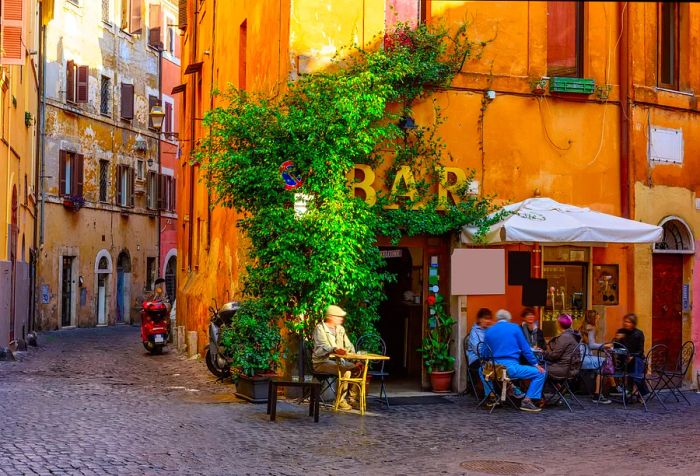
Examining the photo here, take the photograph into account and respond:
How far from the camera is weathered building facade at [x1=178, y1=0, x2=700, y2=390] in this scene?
14.5m

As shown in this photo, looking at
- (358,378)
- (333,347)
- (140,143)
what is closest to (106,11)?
(140,143)

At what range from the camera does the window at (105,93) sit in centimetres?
3703

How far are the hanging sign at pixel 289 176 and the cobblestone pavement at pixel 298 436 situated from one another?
270 cm

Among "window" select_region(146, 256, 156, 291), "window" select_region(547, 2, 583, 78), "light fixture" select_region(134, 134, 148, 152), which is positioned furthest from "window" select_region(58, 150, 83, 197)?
"window" select_region(547, 2, 583, 78)

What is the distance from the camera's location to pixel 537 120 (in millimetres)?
15070

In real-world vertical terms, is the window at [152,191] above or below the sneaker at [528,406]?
above

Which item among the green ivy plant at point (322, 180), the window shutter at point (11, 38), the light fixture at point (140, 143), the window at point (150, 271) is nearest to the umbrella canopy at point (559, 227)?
the green ivy plant at point (322, 180)

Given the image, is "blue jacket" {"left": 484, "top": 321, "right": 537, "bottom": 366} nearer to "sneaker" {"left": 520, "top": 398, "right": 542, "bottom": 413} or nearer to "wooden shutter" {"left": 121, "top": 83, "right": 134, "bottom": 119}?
"sneaker" {"left": 520, "top": 398, "right": 542, "bottom": 413}

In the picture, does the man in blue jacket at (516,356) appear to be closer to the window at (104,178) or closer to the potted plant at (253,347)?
the potted plant at (253,347)

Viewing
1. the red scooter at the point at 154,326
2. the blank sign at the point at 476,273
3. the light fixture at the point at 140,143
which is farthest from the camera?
the light fixture at the point at 140,143

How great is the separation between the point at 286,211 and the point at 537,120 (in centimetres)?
427

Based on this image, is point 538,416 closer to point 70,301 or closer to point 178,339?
point 178,339

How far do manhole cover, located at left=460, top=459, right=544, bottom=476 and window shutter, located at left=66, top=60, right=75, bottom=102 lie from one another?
28111mm

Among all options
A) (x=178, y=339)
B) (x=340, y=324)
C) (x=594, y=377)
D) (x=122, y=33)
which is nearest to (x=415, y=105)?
(x=340, y=324)
